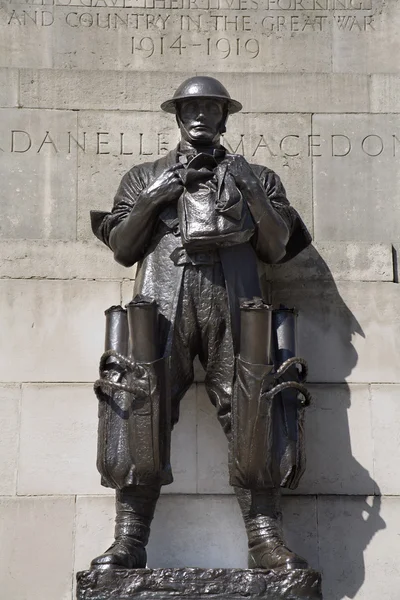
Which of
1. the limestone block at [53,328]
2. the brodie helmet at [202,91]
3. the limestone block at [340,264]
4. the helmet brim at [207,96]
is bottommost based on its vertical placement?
the limestone block at [53,328]

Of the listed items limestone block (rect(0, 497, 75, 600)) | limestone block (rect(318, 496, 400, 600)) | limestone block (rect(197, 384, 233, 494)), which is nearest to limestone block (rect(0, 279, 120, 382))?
Result: limestone block (rect(197, 384, 233, 494))

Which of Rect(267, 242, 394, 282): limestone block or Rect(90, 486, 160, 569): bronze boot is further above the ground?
Rect(267, 242, 394, 282): limestone block

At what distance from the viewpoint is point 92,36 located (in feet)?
40.6

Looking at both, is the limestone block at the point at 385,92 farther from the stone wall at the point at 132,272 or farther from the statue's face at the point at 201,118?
the statue's face at the point at 201,118

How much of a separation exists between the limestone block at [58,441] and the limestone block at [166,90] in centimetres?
236

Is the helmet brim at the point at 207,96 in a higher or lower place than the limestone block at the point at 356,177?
higher

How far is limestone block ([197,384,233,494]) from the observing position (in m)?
11.1

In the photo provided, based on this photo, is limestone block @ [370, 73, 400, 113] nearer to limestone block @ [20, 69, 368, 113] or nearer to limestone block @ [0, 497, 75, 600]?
limestone block @ [20, 69, 368, 113]

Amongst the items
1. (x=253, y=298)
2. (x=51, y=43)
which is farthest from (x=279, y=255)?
(x=51, y=43)

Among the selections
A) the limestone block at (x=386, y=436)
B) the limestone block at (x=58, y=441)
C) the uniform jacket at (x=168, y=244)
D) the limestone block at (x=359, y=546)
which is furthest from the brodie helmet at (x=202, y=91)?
the limestone block at (x=359, y=546)

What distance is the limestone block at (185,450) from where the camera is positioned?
1111cm

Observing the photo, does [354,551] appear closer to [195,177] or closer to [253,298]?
[253,298]

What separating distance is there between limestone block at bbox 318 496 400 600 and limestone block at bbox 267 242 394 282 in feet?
5.66

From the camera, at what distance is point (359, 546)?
11.1 meters
